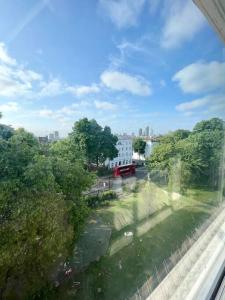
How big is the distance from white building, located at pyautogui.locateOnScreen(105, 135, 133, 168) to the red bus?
2 centimetres

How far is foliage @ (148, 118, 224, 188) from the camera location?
1.62m

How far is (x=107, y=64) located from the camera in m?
1.12

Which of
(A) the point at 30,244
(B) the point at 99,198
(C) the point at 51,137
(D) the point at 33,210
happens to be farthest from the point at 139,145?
(A) the point at 30,244

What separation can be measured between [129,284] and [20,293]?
53cm

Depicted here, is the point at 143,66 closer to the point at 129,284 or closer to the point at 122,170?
the point at 122,170

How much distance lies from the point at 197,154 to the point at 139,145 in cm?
65

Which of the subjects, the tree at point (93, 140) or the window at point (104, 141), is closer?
the window at point (104, 141)

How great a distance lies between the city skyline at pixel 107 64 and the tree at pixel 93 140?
4 cm

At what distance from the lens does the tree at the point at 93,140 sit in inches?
42.4

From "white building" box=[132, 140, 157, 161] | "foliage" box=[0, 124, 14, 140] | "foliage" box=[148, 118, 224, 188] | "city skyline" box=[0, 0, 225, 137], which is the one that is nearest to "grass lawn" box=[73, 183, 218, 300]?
"foliage" box=[148, 118, 224, 188]

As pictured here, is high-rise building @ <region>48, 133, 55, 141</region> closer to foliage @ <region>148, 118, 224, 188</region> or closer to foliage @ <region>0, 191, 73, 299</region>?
foliage @ <region>0, 191, 73, 299</region>

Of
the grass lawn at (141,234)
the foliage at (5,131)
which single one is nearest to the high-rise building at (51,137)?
the foliage at (5,131)

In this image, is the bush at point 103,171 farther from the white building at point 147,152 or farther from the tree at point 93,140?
the white building at point 147,152

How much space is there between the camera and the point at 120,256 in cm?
142
